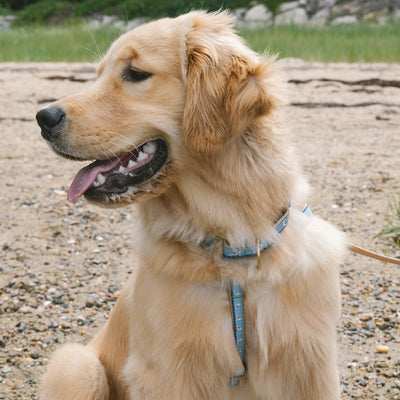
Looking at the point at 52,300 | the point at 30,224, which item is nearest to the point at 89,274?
the point at 52,300

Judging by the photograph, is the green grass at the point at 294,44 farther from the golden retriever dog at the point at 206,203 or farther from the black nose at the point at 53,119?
the black nose at the point at 53,119

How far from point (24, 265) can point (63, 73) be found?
6.29m

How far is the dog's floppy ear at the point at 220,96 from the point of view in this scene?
212 centimetres

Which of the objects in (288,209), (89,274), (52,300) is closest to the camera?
(288,209)

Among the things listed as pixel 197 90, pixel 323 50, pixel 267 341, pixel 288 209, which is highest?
pixel 197 90

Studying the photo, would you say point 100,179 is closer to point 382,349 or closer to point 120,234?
point 382,349

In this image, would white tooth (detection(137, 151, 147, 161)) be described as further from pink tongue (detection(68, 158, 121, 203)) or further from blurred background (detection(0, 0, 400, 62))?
blurred background (detection(0, 0, 400, 62))

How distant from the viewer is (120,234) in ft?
15.5

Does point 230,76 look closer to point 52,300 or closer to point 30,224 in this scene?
point 52,300

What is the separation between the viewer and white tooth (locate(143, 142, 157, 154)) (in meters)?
2.25

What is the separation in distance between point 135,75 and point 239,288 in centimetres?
94

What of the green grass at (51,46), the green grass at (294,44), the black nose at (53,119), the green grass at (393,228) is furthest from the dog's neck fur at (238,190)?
the green grass at (51,46)

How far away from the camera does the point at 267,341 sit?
222 cm

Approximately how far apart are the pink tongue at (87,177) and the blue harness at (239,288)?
1.62 feet
